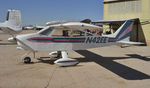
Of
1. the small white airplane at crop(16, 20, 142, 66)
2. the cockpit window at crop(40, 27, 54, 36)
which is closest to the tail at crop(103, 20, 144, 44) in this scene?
the small white airplane at crop(16, 20, 142, 66)

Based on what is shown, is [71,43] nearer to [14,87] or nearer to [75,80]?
[75,80]

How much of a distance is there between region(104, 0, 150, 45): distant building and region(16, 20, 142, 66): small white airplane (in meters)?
8.81

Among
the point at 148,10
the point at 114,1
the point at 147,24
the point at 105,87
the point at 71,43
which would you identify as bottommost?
the point at 105,87

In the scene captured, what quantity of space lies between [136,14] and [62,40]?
1255 centimetres

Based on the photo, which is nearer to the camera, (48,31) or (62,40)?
(48,31)

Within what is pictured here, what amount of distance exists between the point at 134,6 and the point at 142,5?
1034 millimetres

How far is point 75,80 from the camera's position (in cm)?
559

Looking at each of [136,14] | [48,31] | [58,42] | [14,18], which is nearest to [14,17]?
[14,18]

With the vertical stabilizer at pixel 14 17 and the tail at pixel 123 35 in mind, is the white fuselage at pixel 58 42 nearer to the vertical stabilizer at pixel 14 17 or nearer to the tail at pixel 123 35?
the tail at pixel 123 35

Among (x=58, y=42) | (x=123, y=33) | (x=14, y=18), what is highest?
(x=14, y=18)

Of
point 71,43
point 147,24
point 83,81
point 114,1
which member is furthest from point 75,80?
point 114,1

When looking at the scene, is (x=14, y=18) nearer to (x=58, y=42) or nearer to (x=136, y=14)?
(x=58, y=42)

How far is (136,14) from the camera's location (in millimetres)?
18266

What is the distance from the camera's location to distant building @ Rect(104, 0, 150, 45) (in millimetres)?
17234
